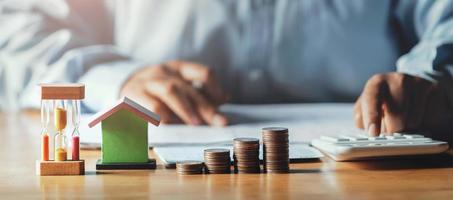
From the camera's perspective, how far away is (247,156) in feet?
3.86

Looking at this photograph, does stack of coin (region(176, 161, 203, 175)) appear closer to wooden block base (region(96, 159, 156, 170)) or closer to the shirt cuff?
wooden block base (region(96, 159, 156, 170))

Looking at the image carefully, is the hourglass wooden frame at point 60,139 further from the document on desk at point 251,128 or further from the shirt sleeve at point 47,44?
the shirt sleeve at point 47,44

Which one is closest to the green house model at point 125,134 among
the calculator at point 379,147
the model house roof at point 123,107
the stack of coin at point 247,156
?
the model house roof at point 123,107

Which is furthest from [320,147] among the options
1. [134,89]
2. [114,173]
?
[134,89]

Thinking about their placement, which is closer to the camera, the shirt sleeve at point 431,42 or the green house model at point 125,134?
the green house model at point 125,134

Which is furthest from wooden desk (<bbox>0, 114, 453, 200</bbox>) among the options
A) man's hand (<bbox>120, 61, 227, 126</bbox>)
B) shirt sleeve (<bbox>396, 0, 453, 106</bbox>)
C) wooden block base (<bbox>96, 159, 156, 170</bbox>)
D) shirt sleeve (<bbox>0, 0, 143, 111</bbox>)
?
shirt sleeve (<bbox>0, 0, 143, 111</bbox>)

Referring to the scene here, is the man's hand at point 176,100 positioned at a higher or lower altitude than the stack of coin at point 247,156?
higher

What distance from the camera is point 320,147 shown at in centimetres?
135

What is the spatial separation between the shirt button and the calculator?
0.93 m

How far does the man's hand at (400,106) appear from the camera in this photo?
1.42m

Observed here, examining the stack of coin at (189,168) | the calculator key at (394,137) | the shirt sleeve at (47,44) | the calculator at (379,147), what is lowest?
the stack of coin at (189,168)

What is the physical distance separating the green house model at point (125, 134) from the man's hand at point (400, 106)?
0.34m

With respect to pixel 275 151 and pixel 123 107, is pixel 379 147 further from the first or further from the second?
pixel 123 107

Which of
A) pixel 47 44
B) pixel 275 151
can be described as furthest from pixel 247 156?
pixel 47 44
